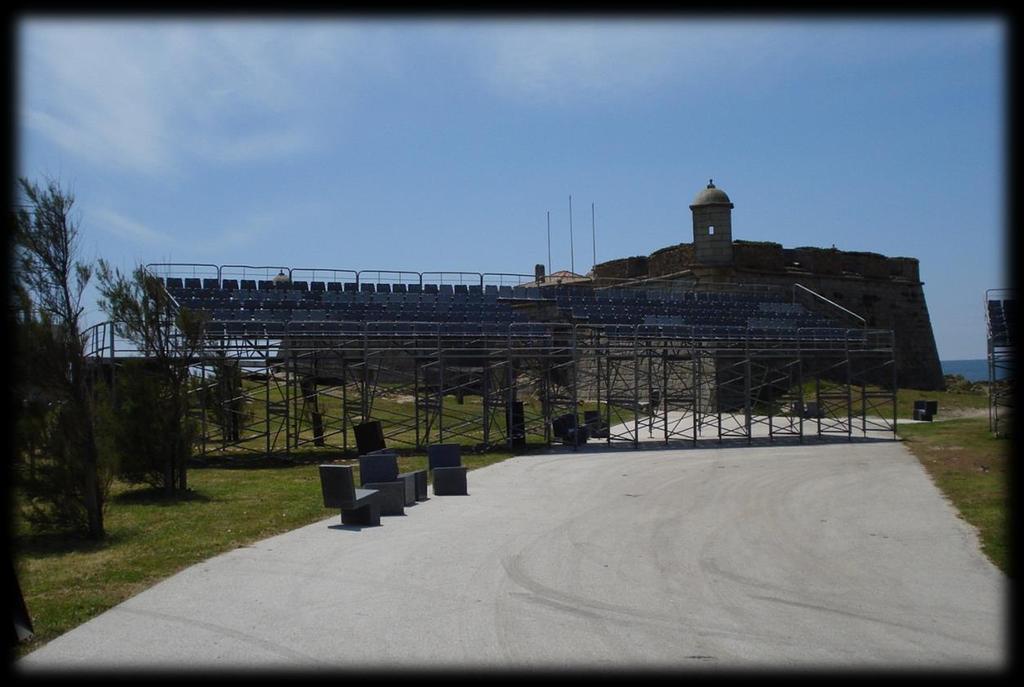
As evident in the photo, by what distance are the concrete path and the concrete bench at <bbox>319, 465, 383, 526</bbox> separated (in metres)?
0.24

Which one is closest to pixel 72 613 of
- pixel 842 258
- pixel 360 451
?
pixel 360 451

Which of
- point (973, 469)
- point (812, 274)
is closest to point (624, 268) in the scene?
point (812, 274)

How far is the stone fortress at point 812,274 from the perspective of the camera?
4016 centimetres

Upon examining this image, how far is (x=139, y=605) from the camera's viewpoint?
7.68 m

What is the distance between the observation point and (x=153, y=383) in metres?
15.6

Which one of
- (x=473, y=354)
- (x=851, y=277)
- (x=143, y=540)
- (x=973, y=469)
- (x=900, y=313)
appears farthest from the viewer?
(x=900, y=313)

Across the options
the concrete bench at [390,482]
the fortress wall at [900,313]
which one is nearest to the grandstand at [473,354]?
the concrete bench at [390,482]

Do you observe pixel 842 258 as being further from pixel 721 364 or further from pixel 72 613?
pixel 72 613

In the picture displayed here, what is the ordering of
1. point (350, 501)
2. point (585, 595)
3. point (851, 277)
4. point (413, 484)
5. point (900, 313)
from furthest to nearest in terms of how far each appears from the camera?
point (900, 313), point (851, 277), point (413, 484), point (350, 501), point (585, 595)

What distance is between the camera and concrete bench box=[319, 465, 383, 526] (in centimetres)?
1202

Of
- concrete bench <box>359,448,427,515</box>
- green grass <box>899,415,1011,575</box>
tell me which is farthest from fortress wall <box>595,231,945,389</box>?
concrete bench <box>359,448,427,515</box>

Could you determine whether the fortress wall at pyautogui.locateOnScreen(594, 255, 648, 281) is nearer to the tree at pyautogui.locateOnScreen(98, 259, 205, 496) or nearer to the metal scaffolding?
the metal scaffolding

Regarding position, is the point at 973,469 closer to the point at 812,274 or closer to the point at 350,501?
the point at 350,501

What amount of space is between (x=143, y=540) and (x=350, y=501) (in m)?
2.49
